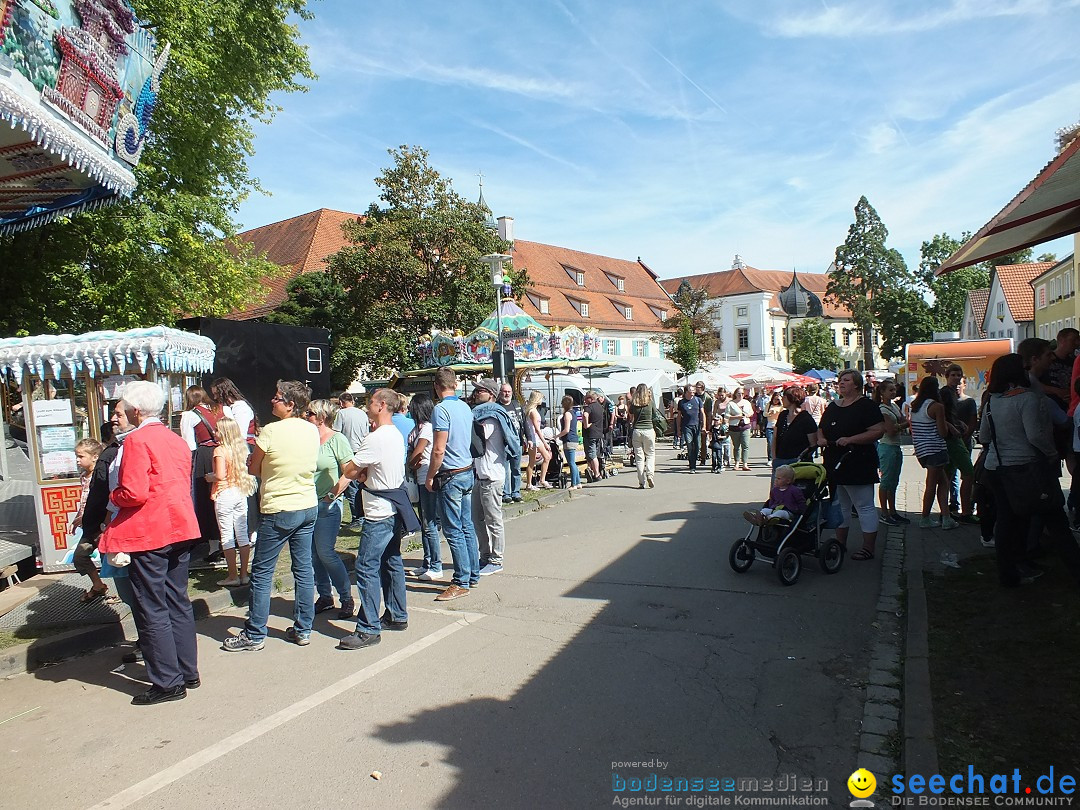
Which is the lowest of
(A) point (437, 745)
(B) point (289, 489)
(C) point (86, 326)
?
(A) point (437, 745)

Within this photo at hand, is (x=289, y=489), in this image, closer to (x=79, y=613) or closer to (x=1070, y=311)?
(x=79, y=613)

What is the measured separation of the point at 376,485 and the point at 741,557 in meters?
3.42

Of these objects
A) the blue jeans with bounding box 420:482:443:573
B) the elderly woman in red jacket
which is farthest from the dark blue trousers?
the blue jeans with bounding box 420:482:443:573

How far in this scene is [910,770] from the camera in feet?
10.7

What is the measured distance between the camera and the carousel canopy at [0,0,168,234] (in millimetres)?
5293

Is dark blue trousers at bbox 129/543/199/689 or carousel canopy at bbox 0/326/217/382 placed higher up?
carousel canopy at bbox 0/326/217/382

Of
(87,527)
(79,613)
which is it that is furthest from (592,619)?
(79,613)

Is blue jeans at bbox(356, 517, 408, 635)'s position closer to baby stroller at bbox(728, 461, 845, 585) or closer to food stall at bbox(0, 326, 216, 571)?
baby stroller at bbox(728, 461, 845, 585)

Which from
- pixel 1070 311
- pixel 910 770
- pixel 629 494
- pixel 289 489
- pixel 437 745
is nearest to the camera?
pixel 910 770

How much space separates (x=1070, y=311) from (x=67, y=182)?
1399 inches

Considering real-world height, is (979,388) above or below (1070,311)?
below

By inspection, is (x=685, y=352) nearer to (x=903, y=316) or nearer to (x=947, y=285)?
(x=903, y=316)

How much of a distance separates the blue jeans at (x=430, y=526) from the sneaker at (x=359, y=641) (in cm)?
161

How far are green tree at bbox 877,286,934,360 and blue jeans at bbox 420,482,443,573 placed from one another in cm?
6111
